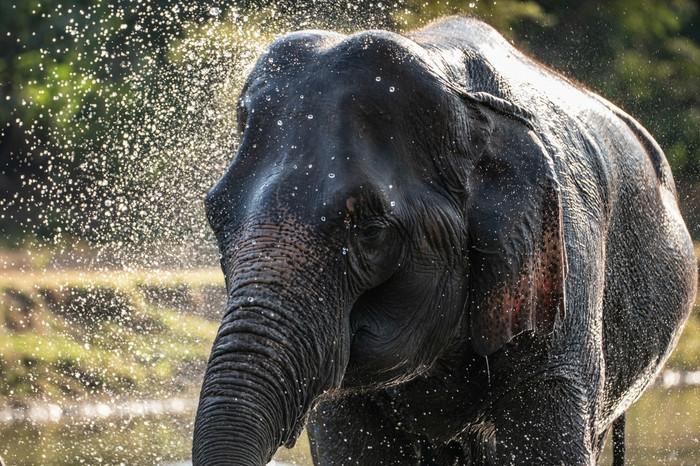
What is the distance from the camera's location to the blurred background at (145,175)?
334 inches

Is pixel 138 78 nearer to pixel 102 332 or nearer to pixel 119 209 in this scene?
pixel 119 209

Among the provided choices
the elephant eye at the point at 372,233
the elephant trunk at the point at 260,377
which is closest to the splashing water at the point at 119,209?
the elephant eye at the point at 372,233

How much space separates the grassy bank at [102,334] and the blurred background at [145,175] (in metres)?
0.02

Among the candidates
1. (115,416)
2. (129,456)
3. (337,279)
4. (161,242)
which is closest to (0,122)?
(161,242)

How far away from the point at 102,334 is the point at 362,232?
336 inches

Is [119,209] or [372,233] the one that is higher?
[372,233]

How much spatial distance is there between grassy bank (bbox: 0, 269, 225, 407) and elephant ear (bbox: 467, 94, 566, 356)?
647cm

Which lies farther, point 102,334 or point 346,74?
point 102,334

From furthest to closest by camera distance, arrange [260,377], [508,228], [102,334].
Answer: [102,334]
[508,228]
[260,377]

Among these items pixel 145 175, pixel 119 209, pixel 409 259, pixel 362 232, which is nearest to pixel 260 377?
pixel 362 232

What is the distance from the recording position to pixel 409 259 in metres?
3.90

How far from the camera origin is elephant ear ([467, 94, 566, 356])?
13.4 ft

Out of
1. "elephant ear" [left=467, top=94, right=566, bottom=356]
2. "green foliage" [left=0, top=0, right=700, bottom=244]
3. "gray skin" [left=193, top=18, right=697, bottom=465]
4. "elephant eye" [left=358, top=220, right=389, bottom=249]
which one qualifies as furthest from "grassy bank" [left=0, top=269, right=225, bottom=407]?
"elephant eye" [left=358, top=220, right=389, bottom=249]

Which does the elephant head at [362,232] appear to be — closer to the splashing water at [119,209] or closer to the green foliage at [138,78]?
the splashing water at [119,209]
